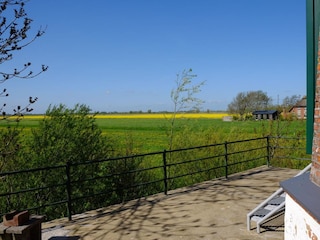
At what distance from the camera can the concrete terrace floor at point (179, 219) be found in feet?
16.2

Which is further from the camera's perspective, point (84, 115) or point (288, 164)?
A: point (288, 164)

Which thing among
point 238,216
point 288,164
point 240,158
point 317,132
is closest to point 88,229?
point 238,216

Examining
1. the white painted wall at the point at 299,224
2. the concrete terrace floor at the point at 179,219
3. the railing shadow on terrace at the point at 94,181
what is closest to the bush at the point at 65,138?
the railing shadow on terrace at the point at 94,181

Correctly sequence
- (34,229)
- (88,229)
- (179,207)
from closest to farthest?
1. (34,229)
2. (88,229)
3. (179,207)

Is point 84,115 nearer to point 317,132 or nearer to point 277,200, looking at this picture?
point 277,200

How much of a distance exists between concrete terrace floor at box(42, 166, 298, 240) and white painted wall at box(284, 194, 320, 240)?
5.80 ft

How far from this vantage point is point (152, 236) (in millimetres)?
4902

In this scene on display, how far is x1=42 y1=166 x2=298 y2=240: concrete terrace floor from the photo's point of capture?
4.94 metres

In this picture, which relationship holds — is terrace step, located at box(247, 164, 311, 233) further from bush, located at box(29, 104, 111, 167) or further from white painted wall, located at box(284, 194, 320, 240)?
bush, located at box(29, 104, 111, 167)

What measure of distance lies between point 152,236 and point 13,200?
7414 mm

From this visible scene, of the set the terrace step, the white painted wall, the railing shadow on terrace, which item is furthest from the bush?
the white painted wall

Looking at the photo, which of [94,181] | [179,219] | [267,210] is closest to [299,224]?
[267,210]

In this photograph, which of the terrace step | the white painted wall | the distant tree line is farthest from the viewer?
the distant tree line

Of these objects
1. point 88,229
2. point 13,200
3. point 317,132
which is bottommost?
point 13,200
